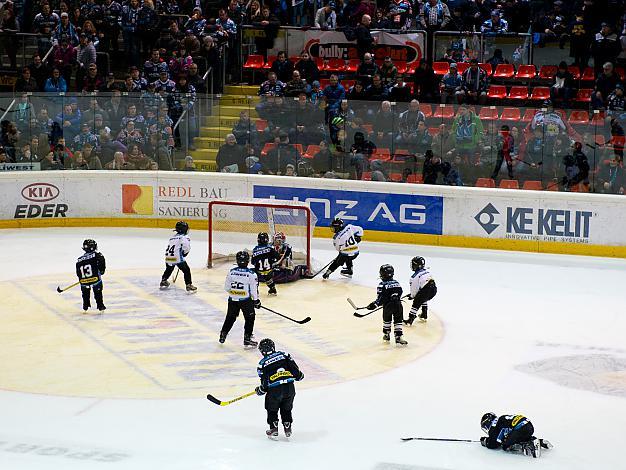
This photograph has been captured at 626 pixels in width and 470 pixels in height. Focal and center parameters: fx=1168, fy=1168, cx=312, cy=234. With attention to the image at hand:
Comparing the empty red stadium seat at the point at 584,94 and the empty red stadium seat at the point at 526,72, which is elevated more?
the empty red stadium seat at the point at 526,72

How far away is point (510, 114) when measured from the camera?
1920cm

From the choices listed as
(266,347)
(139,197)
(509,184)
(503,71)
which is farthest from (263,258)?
(503,71)

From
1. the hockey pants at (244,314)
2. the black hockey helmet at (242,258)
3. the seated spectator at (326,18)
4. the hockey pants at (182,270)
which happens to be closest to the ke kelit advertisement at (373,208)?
the hockey pants at (182,270)

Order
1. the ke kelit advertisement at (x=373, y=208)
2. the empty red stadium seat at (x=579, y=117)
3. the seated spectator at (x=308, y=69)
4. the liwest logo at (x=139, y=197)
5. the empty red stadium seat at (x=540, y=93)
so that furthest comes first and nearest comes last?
the seated spectator at (x=308, y=69) < the empty red stadium seat at (x=540, y=93) < the liwest logo at (x=139, y=197) < the ke kelit advertisement at (x=373, y=208) < the empty red stadium seat at (x=579, y=117)

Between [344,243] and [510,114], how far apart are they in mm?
3922

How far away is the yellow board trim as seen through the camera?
19023 millimetres

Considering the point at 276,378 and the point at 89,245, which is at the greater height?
the point at 89,245

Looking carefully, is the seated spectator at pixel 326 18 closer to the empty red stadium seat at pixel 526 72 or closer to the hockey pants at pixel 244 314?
the empty red stadium seat at pixel 526 72

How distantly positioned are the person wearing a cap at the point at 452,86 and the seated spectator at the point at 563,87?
1.81 metres

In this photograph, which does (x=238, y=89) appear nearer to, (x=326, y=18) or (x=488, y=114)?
(x=326, y=18)

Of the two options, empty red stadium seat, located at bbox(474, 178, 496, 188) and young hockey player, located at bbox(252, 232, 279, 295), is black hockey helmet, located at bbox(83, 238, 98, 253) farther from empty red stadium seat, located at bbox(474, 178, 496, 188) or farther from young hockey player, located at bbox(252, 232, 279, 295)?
empty red stadium seat, located at bbox(474, 178, 496, 188)

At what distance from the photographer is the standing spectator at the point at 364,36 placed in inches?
910

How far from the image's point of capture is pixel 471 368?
13352 mm

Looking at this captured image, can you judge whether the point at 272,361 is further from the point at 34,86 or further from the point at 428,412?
the point at 34,86
